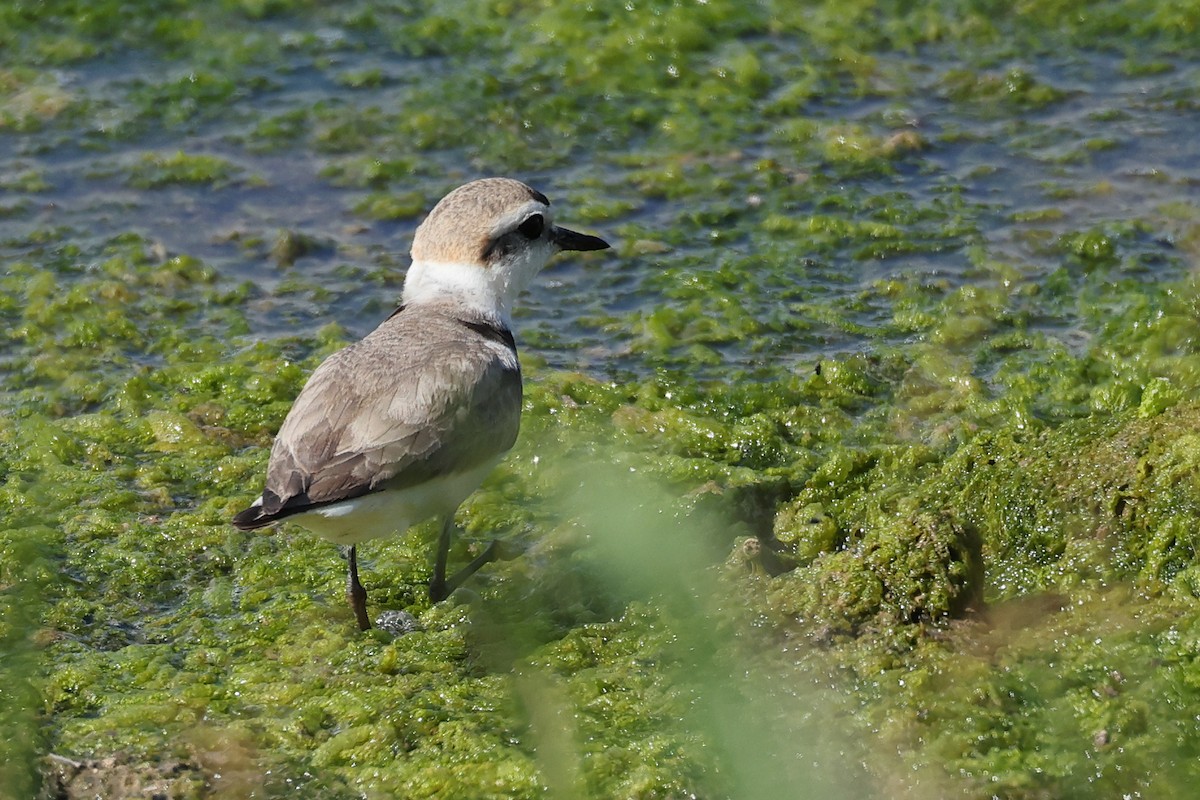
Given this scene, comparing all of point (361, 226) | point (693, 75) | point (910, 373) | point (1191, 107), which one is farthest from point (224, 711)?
point (1191, 107)

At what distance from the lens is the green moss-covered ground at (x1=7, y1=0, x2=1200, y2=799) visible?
430 centimetres

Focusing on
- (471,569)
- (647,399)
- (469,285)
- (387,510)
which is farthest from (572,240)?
(387,510)

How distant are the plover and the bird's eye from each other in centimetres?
7

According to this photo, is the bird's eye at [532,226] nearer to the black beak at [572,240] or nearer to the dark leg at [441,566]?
the black beak at [572,240]

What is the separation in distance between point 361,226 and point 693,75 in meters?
2.60

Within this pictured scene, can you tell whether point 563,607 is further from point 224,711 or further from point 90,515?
point 90,515

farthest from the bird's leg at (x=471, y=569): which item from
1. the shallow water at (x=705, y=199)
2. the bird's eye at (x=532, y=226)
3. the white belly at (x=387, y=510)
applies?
the shallow water at (x=705, y=199)

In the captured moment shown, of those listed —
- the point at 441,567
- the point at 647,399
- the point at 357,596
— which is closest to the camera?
the point at 357,596

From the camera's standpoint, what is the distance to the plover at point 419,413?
4645mm

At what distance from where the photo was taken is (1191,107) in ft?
28.5

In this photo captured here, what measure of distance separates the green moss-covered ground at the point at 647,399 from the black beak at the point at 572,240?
0.70 metres

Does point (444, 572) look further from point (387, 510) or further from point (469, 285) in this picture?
point (469, 285)

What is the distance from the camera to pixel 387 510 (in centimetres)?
480

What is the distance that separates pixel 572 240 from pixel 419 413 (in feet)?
5.70
